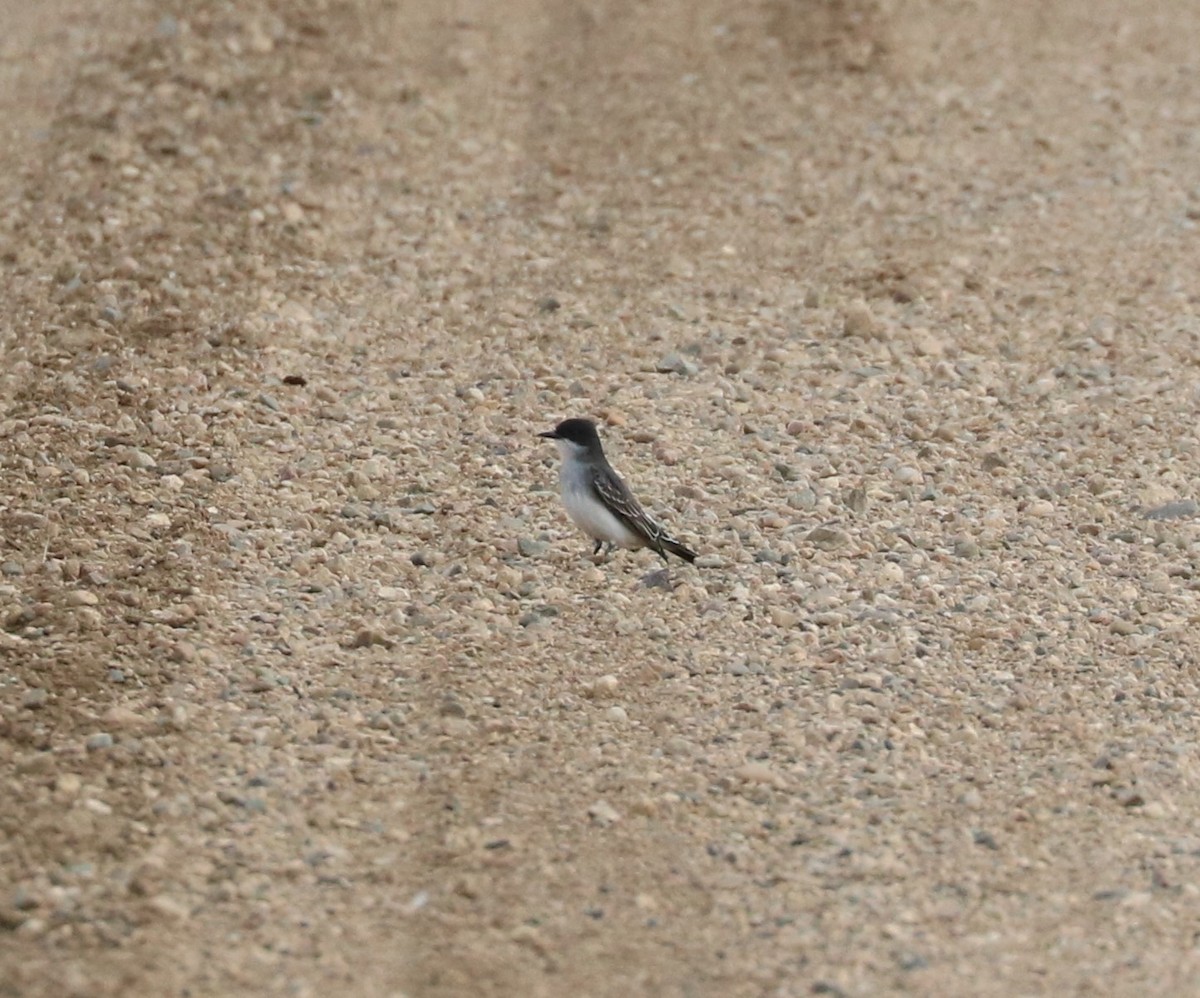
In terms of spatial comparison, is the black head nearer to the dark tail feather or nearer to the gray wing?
the gray wing

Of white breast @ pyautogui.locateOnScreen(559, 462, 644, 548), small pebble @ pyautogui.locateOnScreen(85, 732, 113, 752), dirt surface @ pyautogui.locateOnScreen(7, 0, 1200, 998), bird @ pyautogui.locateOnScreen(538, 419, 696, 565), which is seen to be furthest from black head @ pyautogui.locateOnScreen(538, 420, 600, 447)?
small pebble @ pyautogui.locateOnScreen(85, 732, 113, 752)

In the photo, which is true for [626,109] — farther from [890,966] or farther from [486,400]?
[890,966]

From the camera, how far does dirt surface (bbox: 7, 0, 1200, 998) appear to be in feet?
26.0

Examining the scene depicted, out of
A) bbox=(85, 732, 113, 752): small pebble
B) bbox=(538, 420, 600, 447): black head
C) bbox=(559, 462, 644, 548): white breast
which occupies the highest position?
bbox=(538, 420, 600, 447): black head

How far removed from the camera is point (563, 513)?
11.4m

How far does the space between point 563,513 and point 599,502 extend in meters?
0.89

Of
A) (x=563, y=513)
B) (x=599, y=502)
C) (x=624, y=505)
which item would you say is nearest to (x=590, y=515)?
(x=599, y=502)

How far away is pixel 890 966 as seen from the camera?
761 cm

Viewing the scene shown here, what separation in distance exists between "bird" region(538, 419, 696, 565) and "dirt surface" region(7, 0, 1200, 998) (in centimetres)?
24

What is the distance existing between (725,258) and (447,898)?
25.4 ft

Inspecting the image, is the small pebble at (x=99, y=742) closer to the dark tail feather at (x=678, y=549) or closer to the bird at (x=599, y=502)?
the bird at (x=599, y=502)

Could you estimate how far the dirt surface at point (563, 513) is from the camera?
7.93 metres

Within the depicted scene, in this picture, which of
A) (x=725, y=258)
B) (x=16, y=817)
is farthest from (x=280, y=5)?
(x=16, y=817)

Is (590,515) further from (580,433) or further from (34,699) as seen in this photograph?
(34,699)
